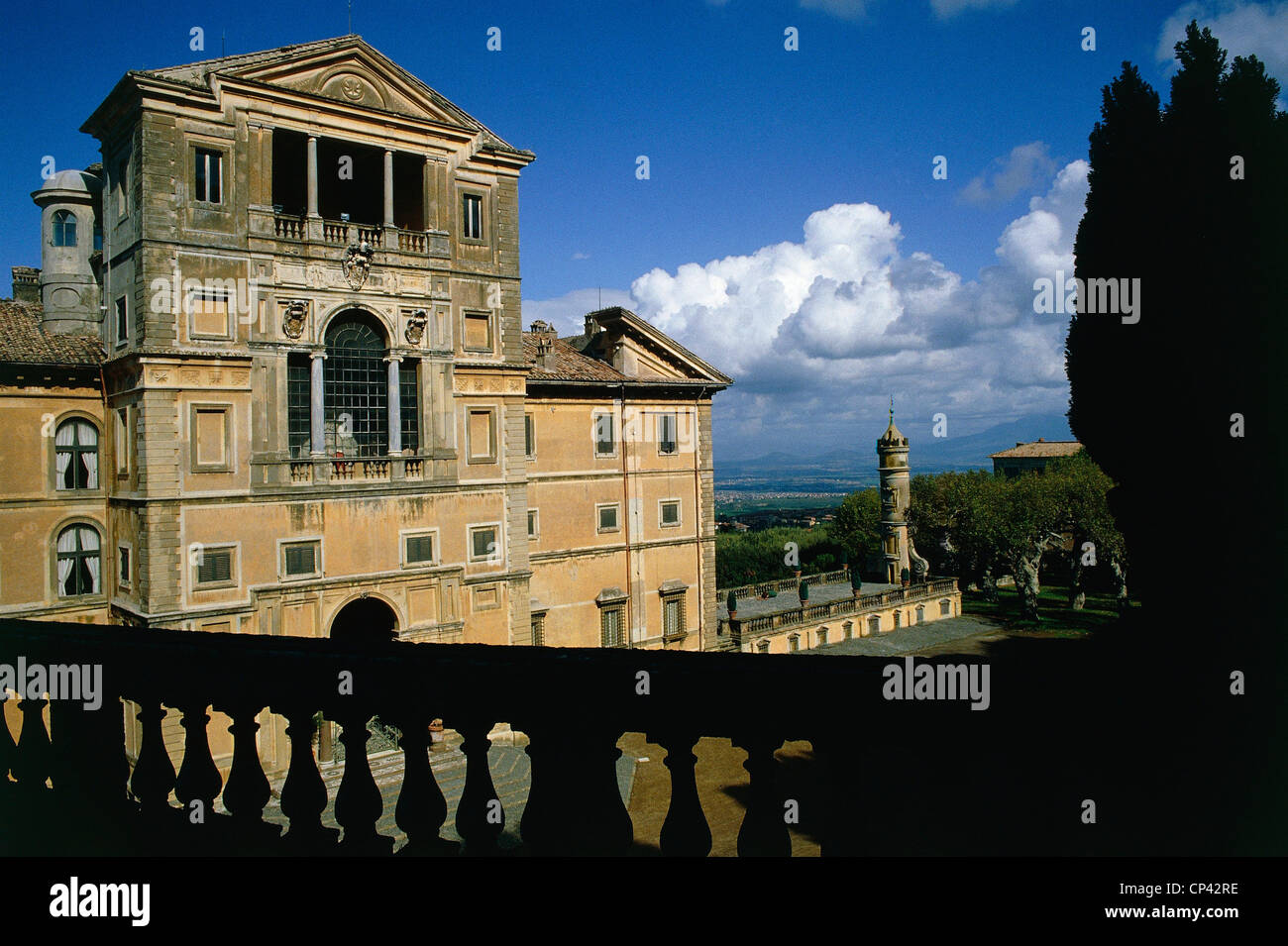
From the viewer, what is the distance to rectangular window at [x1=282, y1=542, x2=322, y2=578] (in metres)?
24.5

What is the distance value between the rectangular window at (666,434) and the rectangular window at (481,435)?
1017cm

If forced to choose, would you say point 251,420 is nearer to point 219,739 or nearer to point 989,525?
point 219,739

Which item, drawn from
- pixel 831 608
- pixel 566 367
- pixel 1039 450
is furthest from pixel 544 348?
pixel 1039 450

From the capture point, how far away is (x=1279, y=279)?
486 inches

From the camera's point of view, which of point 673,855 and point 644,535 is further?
point 644,535

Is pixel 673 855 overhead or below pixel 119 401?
below

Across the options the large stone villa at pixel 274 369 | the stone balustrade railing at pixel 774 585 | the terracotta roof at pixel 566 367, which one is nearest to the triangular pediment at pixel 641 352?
the terracotta roof at pixel 566 367

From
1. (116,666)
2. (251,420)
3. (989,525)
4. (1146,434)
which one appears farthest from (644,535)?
(116,666)

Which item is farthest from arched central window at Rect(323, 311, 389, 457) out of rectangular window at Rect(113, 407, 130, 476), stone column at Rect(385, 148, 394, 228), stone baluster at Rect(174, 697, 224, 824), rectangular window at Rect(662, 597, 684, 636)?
stone baluster at Rect(174, 697, 224, 824)

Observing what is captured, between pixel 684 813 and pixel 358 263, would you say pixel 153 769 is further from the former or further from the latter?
pixel 358 263

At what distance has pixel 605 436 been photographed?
3503 cm

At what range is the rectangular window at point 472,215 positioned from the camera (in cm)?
2811

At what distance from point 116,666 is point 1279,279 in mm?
15205

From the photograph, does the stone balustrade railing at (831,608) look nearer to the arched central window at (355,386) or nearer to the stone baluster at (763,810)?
the arched central window at (355,386)
